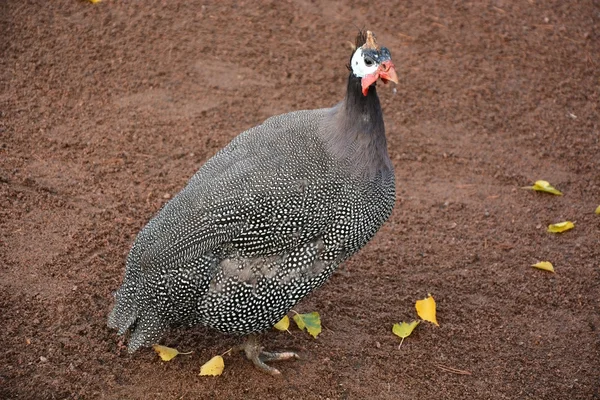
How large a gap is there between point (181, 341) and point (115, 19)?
11.5 feet

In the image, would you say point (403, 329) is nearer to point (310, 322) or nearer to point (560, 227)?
point (310, 322)

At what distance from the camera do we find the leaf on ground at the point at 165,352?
370 centimetres

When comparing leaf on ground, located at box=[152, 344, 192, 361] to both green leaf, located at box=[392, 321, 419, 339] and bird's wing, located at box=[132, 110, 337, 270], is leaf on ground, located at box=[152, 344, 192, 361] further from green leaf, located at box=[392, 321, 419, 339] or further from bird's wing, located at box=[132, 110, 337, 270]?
green leaf, located at box=[392, 321, 419, 339]

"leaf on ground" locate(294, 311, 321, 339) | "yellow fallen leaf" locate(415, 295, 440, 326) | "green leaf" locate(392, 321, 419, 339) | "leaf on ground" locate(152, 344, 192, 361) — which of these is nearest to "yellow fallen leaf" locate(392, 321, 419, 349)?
"green leaf" locate(392, 321, 419, 339)

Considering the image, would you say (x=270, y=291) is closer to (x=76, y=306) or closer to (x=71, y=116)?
(x=76, y=306)

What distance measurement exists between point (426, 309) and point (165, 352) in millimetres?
1615

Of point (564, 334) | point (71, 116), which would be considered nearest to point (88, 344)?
point (71, 116)

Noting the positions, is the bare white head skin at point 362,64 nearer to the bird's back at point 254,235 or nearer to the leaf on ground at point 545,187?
the bird's back at point 254,235

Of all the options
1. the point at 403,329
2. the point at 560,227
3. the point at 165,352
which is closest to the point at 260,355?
the point at 165,352

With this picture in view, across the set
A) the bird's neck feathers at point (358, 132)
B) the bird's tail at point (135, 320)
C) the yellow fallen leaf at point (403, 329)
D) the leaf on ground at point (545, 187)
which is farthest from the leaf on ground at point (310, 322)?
the leaf on ground at point (545, 187)

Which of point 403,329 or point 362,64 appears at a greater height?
point 362,64

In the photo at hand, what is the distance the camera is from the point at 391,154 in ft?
17.5

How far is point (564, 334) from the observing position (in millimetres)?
4141

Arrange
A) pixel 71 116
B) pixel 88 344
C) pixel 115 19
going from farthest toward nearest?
pixel 115 19 < pixel 71 116 < pixel 88 344
